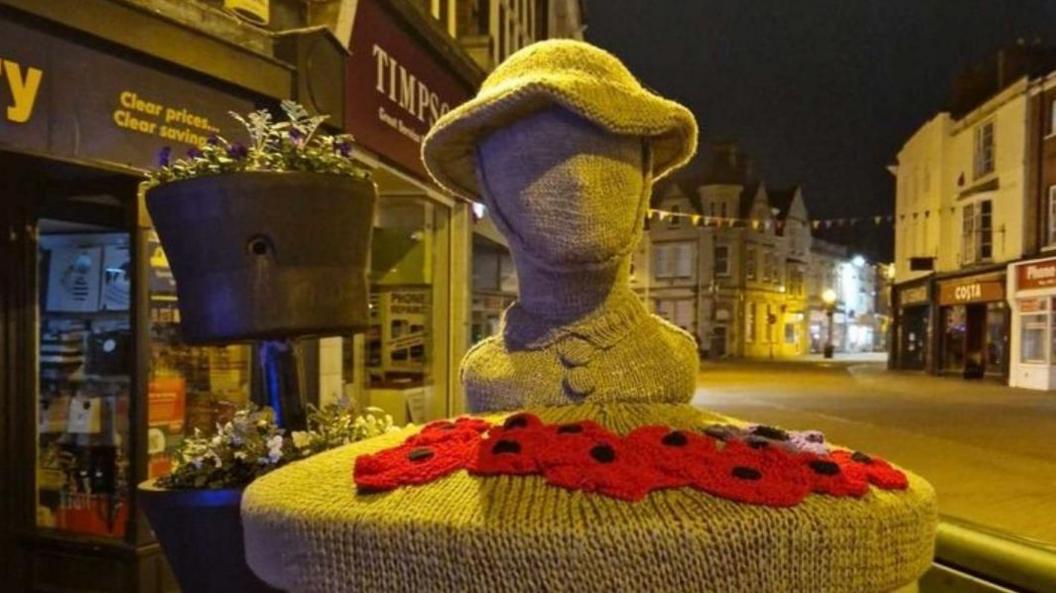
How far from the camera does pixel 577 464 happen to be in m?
0.97

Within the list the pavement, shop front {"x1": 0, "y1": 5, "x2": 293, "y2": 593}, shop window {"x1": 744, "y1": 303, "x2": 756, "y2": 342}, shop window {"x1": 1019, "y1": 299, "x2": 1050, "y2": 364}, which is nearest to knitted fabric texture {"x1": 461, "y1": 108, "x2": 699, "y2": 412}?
shop front {"x1": 0, "y1": 5, "x2": 293, "y2": 593}

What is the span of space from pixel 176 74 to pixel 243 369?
6.33 feet

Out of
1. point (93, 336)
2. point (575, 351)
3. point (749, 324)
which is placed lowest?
point (749, 324)

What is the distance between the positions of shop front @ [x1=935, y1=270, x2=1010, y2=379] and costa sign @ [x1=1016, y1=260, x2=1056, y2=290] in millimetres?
1222

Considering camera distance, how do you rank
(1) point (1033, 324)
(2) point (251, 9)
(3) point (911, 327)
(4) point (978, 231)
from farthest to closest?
1. (3) point (911, 327)
2. (4) point (978, 231)
3. (1) point (1033, 324)
4. (2) point (251, 9)

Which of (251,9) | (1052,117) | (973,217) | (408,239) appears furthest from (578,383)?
(973,217)

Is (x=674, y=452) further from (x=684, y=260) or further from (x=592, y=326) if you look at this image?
(x=684, y=260)

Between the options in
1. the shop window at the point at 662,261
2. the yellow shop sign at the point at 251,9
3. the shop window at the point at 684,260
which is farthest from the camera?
the shop window at the point at 662,261

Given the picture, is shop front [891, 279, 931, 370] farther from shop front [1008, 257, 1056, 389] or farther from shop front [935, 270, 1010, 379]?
shop front [1008, 257, 1056, 389]

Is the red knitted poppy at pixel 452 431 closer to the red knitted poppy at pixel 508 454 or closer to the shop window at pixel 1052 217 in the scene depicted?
the red knitted poppy at pixel 508 454

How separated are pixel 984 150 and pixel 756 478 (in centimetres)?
2841

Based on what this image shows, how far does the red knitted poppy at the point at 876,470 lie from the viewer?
3.47ft

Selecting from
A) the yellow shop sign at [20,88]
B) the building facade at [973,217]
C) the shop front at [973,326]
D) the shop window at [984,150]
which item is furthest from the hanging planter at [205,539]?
the shop window at [984,150]

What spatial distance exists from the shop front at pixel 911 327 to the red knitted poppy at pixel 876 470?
31114mm
